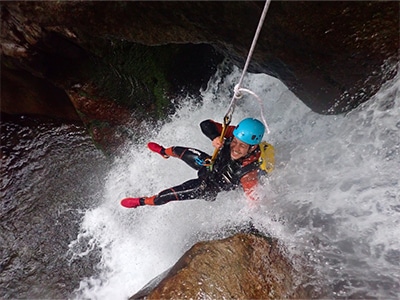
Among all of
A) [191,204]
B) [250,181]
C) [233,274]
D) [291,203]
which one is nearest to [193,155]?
[250,181]

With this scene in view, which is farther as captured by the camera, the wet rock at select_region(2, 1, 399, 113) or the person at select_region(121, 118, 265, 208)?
the person at select_region(121, 118, 265, 208)

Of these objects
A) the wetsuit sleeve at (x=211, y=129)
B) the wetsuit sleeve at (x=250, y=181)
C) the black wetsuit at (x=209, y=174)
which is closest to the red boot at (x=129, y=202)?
the black wetsuit at (x=209, y=174)

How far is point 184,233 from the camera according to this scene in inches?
200

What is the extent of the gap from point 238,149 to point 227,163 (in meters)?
0.24

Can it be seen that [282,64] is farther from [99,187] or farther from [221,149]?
[99,187]

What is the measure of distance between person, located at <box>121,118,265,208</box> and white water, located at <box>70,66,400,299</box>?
0.34 metres

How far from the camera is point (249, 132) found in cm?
405

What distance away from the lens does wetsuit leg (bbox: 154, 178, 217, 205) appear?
4.56 m

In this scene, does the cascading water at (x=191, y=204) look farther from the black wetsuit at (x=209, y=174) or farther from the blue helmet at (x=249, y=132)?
the blue helmet at (x=249, y=132)

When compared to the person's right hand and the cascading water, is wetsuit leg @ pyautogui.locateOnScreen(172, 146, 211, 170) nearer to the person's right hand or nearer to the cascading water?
the person's right hand

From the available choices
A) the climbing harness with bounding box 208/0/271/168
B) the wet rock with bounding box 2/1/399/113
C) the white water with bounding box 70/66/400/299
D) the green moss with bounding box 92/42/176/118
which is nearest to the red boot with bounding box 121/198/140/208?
the white water with bounding box 70/66/400/299

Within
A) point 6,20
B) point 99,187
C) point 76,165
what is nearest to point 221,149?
point 99,187

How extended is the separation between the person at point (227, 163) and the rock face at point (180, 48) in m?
0.72

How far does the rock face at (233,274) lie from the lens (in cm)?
320
